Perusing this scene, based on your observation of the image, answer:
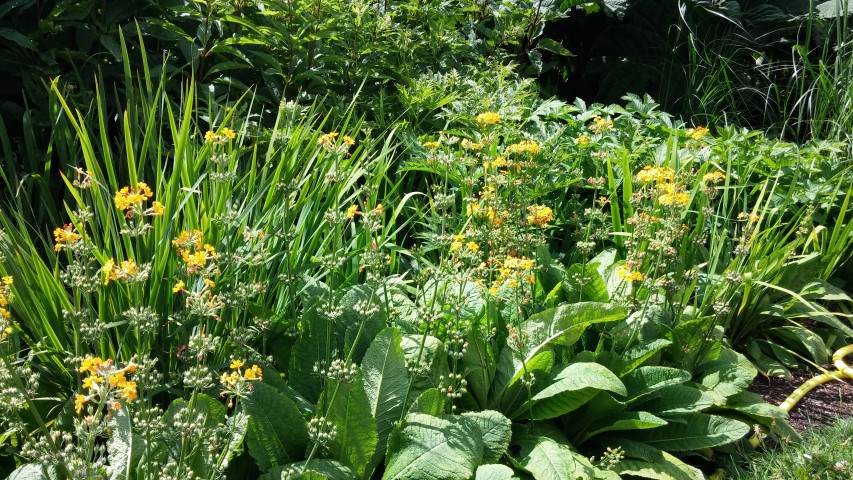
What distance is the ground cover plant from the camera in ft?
6.84

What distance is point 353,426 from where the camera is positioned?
7.67 ft

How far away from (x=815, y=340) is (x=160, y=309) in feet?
9.32

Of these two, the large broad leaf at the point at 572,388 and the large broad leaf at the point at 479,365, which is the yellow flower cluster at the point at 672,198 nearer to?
the large broad leaf at the point at 572,388

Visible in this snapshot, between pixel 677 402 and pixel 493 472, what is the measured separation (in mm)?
890

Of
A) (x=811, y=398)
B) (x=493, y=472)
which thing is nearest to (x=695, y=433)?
(x=493, y=472)

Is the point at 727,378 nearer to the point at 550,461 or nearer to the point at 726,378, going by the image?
the point at 726,378

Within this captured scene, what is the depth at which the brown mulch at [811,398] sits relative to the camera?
3.37m

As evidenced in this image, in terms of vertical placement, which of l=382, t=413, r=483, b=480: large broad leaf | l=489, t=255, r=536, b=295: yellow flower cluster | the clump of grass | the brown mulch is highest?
l=489, t=255, r=536, b=295: yellow flower cluster

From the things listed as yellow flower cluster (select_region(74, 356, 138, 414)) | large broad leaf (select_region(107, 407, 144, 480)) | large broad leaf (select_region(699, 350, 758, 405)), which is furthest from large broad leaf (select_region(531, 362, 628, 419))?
yellow flower cluster (select_region(74, 356, 138, 414))

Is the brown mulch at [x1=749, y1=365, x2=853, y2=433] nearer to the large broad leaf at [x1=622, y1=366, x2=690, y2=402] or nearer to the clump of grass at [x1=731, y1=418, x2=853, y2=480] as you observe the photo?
the clump of grass at [x1=731, y1=418, x2=853, y2=480]

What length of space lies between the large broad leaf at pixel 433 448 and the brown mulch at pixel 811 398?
1.56 meters

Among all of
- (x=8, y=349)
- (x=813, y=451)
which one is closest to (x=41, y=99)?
(x=8, y=349)

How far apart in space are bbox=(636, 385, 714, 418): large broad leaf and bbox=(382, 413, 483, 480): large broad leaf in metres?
0.81

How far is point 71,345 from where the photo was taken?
8.33 ft
